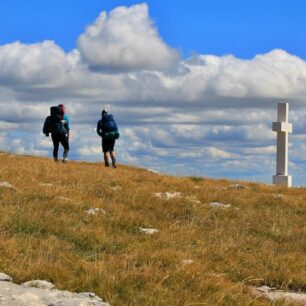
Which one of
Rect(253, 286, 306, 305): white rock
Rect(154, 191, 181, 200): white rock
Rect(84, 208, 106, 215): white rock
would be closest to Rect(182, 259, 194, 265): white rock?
Rect(253, 286, 306, 305): white rock

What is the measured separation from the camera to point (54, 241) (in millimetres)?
8289

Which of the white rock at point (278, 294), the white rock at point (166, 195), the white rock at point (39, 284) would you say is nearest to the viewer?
the white rock at point (39, 284)

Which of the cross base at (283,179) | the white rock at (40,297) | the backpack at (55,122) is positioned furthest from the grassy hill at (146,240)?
the cross base at (283,179)

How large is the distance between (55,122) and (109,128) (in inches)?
84.7

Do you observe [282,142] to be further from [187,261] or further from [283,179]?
[187,261]

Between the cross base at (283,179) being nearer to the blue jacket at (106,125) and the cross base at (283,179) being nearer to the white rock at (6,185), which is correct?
the blue jacket at (106,125)

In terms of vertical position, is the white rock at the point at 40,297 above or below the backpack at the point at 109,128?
below

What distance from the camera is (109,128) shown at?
73.0ft

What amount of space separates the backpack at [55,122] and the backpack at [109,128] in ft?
5.37

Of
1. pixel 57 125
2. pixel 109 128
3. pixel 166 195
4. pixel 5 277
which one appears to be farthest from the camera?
pixel 109 128

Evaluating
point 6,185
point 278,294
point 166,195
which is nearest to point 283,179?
point 166,195

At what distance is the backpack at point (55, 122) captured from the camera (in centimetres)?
2133

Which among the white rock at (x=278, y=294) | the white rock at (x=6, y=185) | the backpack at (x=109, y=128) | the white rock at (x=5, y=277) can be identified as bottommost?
the white rock at (x=278, y=294)

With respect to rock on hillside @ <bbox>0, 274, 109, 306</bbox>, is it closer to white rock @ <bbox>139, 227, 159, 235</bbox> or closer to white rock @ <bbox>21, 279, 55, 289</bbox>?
white rock @ <bbox>21, 279, 55, 289</bbox>
